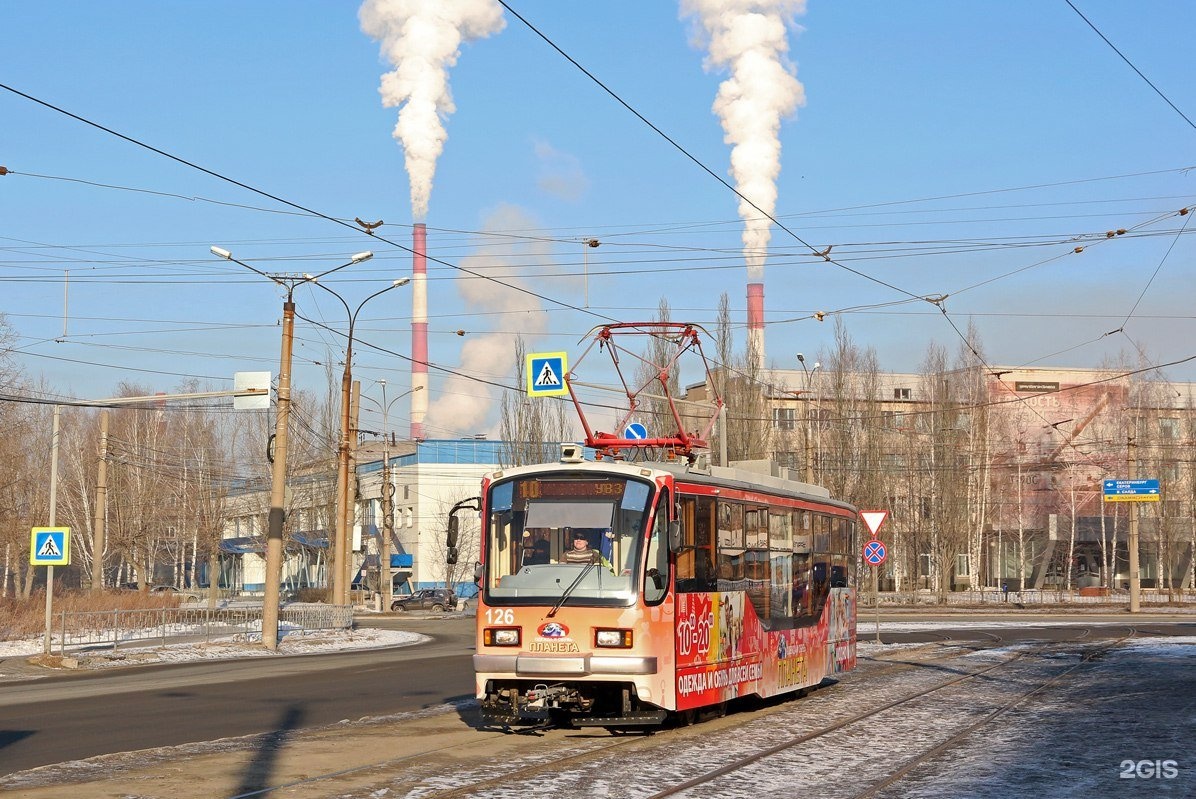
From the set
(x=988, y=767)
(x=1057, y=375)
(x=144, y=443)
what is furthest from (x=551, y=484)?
(x=1057, y=375)

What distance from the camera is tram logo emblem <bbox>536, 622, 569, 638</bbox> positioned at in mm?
14273

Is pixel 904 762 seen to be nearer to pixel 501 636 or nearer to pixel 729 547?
pixel 729 547

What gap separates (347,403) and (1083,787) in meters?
30.2

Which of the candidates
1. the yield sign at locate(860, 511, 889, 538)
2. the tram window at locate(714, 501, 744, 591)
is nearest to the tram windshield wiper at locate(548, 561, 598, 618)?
the tram window at locate(714, 501, 744, 591)

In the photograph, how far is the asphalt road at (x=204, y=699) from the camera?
15039mm

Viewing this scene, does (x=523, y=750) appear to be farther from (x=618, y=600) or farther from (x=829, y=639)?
(x=829, y=639)

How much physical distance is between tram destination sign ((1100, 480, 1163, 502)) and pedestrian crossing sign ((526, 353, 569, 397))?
29.3 meters

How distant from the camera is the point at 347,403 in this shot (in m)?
38.7

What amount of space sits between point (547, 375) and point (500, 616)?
1877 cm

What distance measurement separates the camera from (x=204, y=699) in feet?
67.5

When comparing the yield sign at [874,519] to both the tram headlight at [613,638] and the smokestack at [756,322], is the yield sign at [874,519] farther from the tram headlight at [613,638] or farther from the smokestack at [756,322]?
the smokestack at [756,322]

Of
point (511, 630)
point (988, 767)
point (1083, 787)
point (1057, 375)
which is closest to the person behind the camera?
point (1083, 787)

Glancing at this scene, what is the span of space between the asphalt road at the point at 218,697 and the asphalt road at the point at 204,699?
0.02 m

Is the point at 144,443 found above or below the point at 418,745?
above
